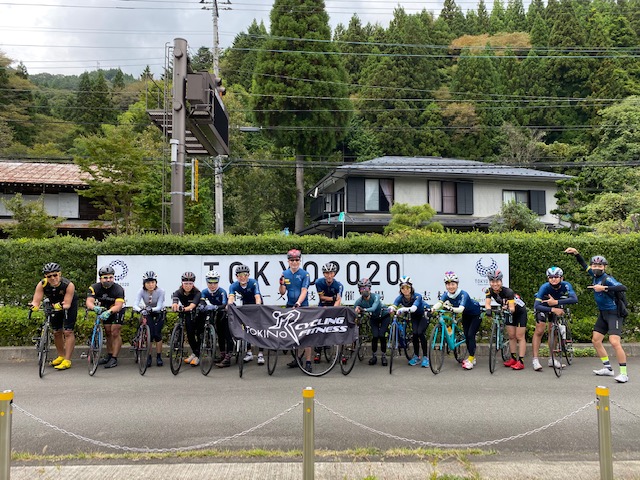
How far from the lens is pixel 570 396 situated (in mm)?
7379

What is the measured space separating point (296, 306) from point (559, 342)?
5.02 m

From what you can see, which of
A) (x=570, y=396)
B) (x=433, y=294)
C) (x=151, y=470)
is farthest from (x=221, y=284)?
(x=570, y=396)

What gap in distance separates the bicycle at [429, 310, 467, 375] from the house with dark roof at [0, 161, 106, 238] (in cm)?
2928

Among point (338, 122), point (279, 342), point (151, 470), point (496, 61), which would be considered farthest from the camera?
point (496, 61)

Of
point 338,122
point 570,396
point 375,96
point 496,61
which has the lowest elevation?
point 570,396

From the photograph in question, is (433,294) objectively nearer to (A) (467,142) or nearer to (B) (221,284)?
(B) (221,284)

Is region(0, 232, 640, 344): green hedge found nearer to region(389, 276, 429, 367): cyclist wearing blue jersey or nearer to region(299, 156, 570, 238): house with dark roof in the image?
region(389, 276, 429, 367): cyclist wearing blue jersey

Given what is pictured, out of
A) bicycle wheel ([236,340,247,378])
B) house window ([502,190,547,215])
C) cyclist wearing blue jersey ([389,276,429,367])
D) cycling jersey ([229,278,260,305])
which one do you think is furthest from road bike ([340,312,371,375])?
house window ([502,190,547,215])

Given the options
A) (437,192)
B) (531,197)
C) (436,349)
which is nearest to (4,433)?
(436,349)

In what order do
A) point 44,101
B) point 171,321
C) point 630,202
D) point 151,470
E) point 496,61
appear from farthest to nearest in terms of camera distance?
point 44,101 < point 496,61 < point 630,202 < point 171,321 < point 151,470

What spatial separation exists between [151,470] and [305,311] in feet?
14.6

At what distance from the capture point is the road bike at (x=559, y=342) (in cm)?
862

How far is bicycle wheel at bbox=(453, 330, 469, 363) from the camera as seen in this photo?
9.34 metres

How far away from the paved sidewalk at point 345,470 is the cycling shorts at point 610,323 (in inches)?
160
